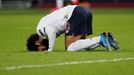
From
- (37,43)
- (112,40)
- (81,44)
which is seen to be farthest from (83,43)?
(37,43)

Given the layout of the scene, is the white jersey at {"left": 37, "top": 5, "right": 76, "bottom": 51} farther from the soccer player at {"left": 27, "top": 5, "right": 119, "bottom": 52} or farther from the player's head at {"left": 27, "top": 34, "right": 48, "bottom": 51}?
the player's head at {"left": 27, "top": 34, "right": 48, "bottom": 51}

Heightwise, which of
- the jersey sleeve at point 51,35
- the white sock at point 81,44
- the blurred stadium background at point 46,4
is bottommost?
the blurred stadium background at point 46,4

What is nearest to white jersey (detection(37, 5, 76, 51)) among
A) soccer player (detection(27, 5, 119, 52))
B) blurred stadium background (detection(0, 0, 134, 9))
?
soccer player (detection(27, 5, 119, 52))

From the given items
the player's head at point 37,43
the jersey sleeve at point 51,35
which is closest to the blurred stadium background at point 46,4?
the player's head at point 37,43

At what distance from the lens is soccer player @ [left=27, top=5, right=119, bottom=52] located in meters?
12.4

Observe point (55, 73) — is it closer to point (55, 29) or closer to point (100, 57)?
point (100, 57)

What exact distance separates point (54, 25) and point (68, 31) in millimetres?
302

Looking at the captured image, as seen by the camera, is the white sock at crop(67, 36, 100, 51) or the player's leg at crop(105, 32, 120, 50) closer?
the player's leg at crop(105, 32, 120, 50)

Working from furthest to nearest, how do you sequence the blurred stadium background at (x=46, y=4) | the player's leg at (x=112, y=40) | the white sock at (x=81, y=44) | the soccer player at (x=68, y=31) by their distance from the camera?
1. the blurred stadium background at (x=46, y=4)
2. the white sock at (x=81, y=44)
3. the soccer player at (x=68, y=31)
4. the player's leg at (x=112, y=40)

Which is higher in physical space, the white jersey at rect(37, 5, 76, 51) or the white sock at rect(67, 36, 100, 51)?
the white jersey at rect(37, 5, 76, 51)

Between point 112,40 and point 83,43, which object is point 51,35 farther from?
point 112,40

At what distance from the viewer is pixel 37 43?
41.4 feet

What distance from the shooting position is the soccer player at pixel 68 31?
40.6 feet

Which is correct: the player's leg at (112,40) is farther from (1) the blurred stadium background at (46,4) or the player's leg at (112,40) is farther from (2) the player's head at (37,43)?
(1) the blurred stadium background at (46,4)
